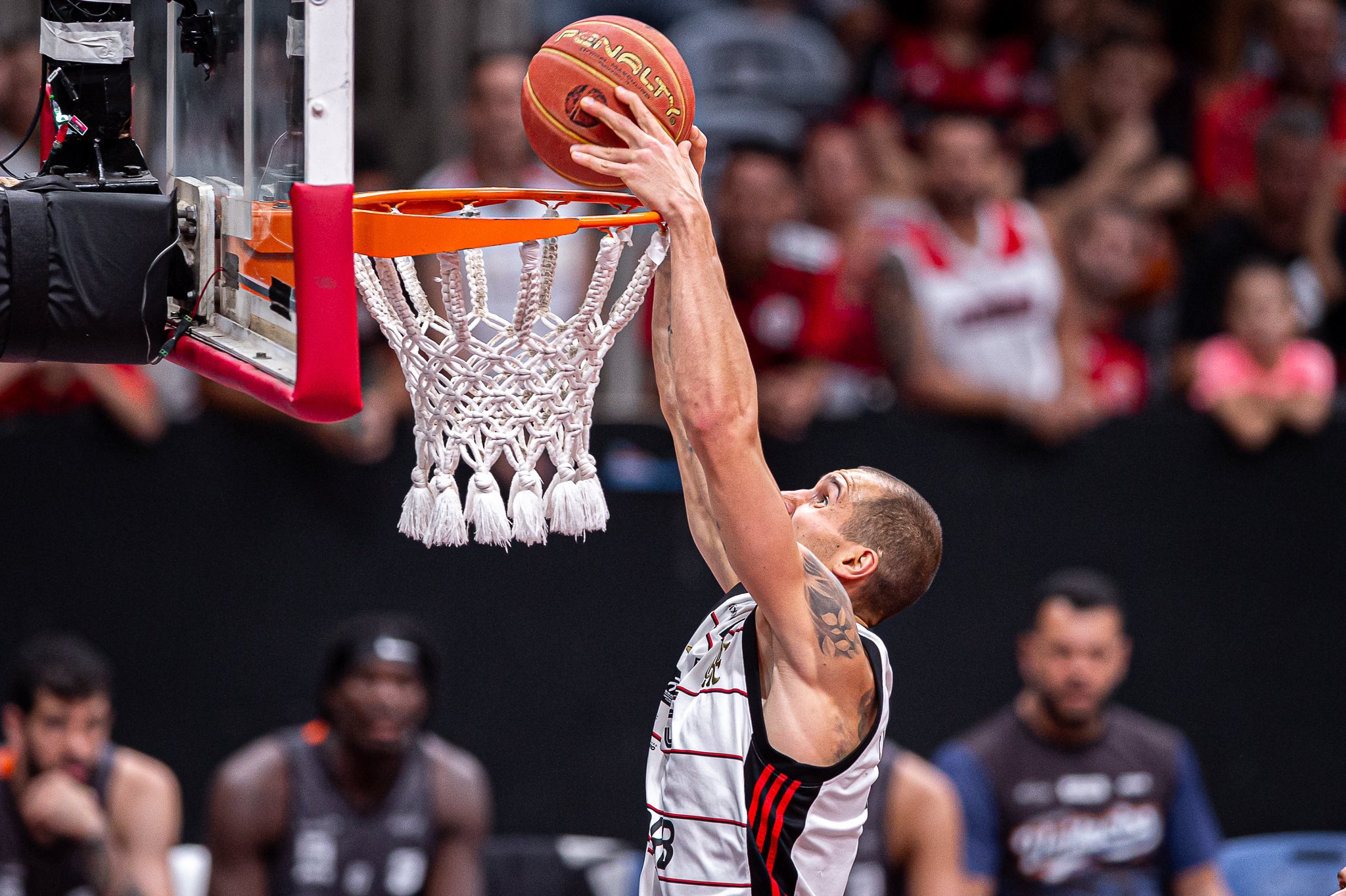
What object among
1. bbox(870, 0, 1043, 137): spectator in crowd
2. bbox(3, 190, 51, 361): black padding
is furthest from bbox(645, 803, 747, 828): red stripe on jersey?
bbox(870, 0, 1043, 137): spectator in crowd

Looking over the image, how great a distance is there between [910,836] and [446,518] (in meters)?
3.11

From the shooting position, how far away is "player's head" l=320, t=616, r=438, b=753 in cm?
568

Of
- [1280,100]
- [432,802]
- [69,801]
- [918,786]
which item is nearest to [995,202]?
[1280,100]

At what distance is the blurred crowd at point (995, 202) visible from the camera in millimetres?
6562

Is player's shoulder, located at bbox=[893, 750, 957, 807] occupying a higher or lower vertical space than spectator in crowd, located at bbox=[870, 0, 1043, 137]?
lower

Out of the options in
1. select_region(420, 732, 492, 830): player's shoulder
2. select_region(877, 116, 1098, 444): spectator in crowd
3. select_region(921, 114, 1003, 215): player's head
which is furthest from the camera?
select_region(921, 114, 1003, 215): player's head

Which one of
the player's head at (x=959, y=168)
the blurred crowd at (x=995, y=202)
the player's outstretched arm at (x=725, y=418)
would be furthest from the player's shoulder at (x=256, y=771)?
the player's head at (x=959, y=168)

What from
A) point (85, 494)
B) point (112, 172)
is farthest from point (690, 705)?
point (85, 494)

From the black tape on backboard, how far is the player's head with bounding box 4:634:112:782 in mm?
2527

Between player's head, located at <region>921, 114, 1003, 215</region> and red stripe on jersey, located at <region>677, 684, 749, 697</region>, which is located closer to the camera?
red stripe on jersey, located at <region>677, 684, 749, 697</region>

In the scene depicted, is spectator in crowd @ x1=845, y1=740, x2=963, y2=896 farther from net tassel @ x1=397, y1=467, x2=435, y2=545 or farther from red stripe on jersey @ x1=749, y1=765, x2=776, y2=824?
net tassel @ x1=397, y1=467, x2=435, y2=545

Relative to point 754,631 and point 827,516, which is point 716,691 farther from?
point 827,516

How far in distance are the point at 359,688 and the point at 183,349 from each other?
8.50ft

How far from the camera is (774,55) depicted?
798 cm
